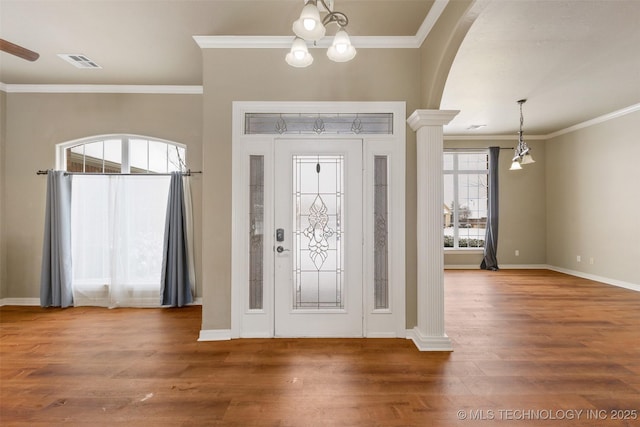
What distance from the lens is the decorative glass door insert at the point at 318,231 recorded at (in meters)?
3.39

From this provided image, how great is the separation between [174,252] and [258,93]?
2589 millimetres

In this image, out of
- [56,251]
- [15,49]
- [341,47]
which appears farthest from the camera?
[56,251]

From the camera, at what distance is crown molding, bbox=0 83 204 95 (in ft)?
14.9

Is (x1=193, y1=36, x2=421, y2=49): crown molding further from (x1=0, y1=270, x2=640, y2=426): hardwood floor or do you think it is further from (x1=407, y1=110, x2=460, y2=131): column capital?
(x1=0, y1=270, x2=640, y2=426): hardwood floor

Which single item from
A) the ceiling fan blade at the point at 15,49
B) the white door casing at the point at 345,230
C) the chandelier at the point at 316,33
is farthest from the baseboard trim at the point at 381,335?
the ceiling fan blade at the point at 15,49

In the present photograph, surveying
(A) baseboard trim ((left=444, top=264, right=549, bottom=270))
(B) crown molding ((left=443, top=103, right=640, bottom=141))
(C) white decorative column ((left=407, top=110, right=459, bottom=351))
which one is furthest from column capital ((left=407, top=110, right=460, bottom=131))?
(A) baseboard trim ((left=444, top=264, right=549, bottom=270))

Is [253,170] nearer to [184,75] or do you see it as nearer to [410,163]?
[410,163]

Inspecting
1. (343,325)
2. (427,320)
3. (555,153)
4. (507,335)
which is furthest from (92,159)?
(555,153)

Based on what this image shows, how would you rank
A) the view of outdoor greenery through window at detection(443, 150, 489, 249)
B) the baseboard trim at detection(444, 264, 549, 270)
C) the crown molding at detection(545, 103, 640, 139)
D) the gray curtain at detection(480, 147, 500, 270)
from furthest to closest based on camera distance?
the view of outdoor greenery through window at detection(443, 150, 489, 249) → the baseboard trim at detection(444, 264, 549, 270) → the gray curtain at detection(480, 147, 500, 270) → the crown molding at detection(545, 103, 640, 139)

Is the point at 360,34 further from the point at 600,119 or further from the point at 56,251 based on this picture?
the point at 600,119

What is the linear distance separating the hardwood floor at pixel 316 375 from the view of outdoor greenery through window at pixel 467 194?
12.5ft

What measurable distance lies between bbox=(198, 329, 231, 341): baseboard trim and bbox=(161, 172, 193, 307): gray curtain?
137 centimetres

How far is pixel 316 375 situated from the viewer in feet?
8.41

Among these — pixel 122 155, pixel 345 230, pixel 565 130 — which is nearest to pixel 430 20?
pixel 345 230
